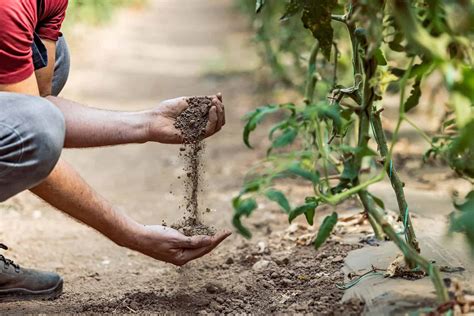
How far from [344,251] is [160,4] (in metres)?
14.4

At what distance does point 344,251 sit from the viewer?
2607 mm

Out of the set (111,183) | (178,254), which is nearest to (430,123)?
(111,183)

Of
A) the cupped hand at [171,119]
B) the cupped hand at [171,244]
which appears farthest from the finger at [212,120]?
the cupped hand at [171,244]

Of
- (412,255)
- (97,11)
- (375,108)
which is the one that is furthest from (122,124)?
(97,11)

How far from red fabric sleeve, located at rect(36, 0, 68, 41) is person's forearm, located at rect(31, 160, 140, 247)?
1.47ft

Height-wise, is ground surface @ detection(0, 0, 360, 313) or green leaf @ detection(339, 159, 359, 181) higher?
green leaf @ detection(339, 159, 359, 181)

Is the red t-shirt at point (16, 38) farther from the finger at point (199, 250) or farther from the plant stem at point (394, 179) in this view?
the plant stem at point (394, 179)

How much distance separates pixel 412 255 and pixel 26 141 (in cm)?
94

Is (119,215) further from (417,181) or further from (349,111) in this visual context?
(417,181)

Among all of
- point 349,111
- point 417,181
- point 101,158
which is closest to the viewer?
point 349,111

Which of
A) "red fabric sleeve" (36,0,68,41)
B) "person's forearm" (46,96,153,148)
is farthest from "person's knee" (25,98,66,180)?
"red fabric sleeve" (36,0,68,41)

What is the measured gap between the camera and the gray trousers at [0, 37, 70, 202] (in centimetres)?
205

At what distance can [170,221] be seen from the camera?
11.6 ft

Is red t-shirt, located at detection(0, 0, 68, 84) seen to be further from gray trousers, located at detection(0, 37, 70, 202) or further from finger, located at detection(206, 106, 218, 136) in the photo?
finger, located at detection(206, 106, 218, 136)
